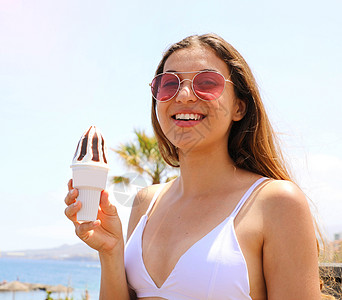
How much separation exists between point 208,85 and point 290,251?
3.47 ft

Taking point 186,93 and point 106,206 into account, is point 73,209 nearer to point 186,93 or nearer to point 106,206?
point 106,206

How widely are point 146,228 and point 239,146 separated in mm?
825

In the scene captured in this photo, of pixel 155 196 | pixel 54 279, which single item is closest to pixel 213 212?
pixel 155 196

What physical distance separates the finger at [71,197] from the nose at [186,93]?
0.83m

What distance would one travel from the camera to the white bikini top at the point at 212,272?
2.06 meters

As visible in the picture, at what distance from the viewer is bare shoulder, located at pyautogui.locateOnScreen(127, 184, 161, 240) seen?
2.98m

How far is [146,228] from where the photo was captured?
2.75 metres

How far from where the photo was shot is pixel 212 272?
2.11m

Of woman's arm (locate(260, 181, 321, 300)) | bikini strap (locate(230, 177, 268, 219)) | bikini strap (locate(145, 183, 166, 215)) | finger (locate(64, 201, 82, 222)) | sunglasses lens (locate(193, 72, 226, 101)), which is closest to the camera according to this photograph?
woman's arm (locate(260, 181, 321, 300))

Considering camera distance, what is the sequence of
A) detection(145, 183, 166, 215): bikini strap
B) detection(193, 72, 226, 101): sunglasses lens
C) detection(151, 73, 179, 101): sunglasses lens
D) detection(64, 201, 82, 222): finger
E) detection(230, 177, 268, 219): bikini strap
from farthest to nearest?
1. detection(145, 183, 166, 215): bikini strap
2. detection(151, 73, 179, 101): sunglasses lens
3. detection(193, 72, 226, 101): sunglasses lens
4. detection(230, 177, 268, 219): bikini strap
5. detection(64, 201, 82, 222): finger

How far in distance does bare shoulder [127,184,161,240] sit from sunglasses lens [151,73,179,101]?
795mm

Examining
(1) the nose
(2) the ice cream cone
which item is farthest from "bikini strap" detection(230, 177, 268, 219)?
(2) the ice cream cone

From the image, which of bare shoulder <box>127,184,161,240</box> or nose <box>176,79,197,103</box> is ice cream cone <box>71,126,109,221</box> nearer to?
nose <box>176,79,197,103</box>

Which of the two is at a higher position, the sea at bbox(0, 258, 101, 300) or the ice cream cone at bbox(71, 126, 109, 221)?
the ice cream cone at bbox(71, 126, 109, 221)
